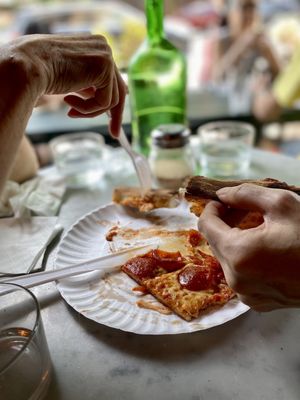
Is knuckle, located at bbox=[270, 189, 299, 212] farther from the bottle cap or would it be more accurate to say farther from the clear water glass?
the clear water glass

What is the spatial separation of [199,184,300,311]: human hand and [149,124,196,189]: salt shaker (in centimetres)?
47

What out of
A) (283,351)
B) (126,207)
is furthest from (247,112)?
(283,351)

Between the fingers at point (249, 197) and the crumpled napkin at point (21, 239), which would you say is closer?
the fingers at point (249, 197)

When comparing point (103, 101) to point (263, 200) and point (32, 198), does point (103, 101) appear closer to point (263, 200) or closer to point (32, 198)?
point (32, 198)

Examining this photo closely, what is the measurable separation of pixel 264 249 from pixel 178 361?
0.21 metres

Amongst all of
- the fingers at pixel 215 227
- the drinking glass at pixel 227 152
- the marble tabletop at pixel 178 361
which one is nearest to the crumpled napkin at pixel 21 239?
the marble tabletop at pixel 178 361

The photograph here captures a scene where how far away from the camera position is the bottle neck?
1.02m

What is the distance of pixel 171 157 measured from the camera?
1.03 metres

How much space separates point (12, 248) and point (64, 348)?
0.29 m

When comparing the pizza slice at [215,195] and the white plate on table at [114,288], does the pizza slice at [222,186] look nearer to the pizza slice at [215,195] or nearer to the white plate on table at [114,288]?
the pizza slice at [215,195]

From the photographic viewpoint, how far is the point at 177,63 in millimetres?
1167

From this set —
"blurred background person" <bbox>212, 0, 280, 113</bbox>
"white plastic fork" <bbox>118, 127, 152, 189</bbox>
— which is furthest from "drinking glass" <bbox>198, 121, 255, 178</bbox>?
"blurred background person" <bbox>212, 0, 280, 113</bbox>

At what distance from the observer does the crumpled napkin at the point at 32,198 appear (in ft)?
3.03

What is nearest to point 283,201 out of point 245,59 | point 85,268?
point 85,268
